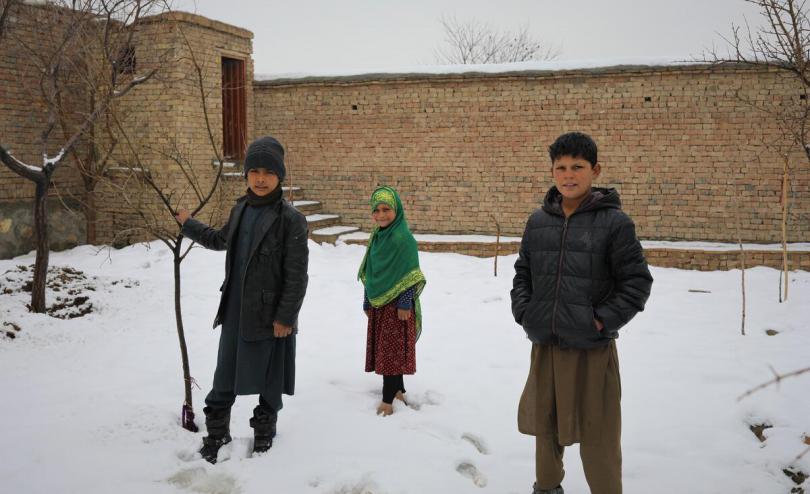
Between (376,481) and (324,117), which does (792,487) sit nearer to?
(376,481)

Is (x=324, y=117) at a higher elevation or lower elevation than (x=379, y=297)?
higher

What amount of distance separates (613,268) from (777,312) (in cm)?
537

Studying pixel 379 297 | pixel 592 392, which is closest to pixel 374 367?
pixel 379 297

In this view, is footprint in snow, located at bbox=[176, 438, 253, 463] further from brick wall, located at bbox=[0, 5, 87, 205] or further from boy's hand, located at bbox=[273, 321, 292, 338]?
brick wall, located at bbox=[0, 5, 87, 205]

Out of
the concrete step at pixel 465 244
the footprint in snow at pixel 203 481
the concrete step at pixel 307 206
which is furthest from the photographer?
the concrete step at pixel 307 206

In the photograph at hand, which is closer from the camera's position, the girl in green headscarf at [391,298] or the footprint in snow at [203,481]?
the footprint in snow at [203,481]

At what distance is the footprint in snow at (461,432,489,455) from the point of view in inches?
146

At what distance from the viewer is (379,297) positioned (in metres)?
4.29

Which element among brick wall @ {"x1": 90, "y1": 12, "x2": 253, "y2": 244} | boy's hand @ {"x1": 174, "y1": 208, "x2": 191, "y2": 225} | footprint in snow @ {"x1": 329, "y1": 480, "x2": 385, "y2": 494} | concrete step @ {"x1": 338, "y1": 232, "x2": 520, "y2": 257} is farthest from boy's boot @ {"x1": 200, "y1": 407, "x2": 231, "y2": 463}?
concrete step @ {"x1": 338, "y1": 232, "x2": 520, "y2": 257}

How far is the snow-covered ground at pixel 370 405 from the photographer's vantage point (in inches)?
128

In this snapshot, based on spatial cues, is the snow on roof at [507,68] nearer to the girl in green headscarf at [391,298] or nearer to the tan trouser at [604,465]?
the girl in green headscarf at [391,298]

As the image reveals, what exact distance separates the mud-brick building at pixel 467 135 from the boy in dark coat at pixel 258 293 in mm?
5915

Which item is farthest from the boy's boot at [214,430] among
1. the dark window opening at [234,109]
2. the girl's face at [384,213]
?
the dark window opening at [234,109]

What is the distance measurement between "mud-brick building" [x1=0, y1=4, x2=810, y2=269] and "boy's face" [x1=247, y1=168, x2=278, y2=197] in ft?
19.4
